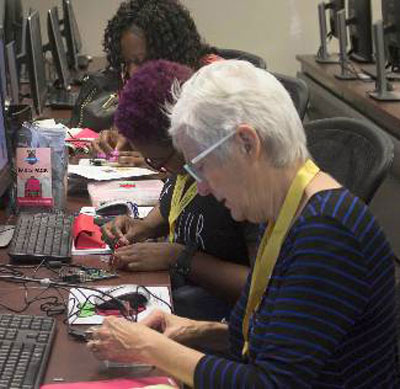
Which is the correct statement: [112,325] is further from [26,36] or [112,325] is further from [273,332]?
[26,36]

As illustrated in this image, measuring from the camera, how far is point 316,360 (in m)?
1.16

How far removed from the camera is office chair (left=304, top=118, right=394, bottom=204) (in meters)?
1.80

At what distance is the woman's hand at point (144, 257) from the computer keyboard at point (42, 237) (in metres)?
0.14

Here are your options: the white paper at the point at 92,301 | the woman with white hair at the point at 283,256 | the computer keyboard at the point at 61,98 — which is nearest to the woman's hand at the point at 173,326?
the white paper at the point at 92,301

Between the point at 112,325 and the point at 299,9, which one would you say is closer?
the point at 112,325

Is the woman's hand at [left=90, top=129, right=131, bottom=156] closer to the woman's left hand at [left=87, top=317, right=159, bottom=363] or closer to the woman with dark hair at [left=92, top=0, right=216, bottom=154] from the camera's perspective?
the woman with dark hair at [left=92, top=0, right=216, bottom=154]

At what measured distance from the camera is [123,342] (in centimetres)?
132

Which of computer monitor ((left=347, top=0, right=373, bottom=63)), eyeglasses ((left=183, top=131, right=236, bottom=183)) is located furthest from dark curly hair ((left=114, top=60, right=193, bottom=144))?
computer monitor ((left=347, top=0, right=373, bottom=63))

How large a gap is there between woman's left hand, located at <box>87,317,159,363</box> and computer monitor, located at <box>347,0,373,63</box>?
3268 mm

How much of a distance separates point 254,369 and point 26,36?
A: 2398 millimetres

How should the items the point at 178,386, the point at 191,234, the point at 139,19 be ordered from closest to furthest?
the point at 178,386 → the point at 191,234 → the point at 139,19

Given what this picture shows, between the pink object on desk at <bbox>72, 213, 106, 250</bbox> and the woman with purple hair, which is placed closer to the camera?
the woman with purple hair

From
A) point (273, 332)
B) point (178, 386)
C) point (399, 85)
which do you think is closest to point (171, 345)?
point (178, 386)

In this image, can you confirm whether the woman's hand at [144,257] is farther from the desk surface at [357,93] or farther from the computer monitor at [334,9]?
the computer monitor at [334,9]
